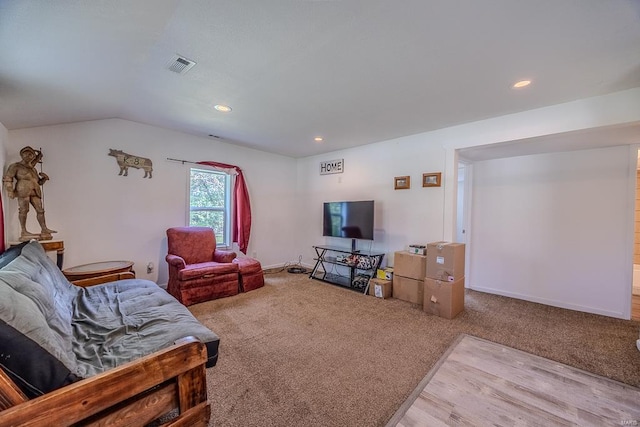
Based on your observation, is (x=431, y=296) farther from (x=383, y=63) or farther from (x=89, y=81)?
(x=89, y=81)

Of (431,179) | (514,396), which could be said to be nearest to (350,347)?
(514,396)

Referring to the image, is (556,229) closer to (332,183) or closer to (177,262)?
(332,183)

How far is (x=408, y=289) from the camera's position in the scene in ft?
11.4

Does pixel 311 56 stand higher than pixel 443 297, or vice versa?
pixel 311 56

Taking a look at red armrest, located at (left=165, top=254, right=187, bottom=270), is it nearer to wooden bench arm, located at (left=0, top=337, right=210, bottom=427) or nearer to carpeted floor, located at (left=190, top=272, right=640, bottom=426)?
carpeted floor, located at (left=190, top=272, right=640, bottom=426)

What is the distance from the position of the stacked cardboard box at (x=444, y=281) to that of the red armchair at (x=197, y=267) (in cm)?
255

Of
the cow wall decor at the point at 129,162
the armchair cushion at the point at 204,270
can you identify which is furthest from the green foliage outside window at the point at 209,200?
the armchair cushion at the point at 204,270

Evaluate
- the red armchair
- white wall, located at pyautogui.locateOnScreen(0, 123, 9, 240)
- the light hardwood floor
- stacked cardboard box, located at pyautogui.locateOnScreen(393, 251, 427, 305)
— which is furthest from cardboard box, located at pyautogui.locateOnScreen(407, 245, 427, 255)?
white wall, located at pyautogui.locateOnScreen(0, 123, 9, 240)

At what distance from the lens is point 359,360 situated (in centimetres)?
211

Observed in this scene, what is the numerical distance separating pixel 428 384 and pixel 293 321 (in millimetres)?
1439

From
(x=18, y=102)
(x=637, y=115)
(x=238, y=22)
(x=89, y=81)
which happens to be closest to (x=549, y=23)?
(x=637, y=115)

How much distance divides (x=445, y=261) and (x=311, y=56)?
8.29 feet

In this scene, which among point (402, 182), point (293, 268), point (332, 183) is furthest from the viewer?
point (293, 268)

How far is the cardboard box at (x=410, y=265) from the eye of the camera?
3.36 metres
